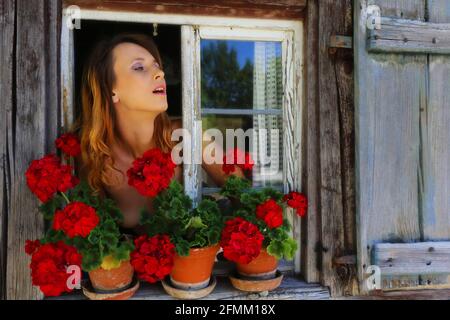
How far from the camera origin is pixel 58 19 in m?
1.87

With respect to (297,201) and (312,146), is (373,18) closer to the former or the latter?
(312,146)

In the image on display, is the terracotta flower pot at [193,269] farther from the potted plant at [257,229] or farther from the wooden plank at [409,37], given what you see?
the wooden plank at [409,37]

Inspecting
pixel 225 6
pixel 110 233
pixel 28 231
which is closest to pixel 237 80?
pixel 225 6

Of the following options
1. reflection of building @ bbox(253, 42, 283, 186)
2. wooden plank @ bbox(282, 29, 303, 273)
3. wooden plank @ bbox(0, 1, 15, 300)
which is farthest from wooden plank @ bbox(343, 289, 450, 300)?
wooden plank @ bbox(0, 1, 15, 300)

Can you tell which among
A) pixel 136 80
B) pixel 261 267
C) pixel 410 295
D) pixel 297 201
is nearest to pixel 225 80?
pixel 136 80

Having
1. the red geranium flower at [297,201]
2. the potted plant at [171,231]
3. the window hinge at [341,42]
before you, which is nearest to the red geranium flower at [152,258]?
the potted plant at [171,231]

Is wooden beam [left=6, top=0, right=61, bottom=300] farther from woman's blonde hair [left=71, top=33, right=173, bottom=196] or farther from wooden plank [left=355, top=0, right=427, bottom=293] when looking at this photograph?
wooden plank [left=355, top=0, right=427, bottom=293]

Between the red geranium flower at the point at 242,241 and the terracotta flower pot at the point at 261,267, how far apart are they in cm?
16

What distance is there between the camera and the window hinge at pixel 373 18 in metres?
1.95

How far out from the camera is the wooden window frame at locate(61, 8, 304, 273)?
193 cm

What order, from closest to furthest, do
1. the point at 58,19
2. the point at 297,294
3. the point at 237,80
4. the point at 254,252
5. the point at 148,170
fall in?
1. the point at 148,170
2. the point at 254,252
3. the point at 58,19
4. the point at 297,294
5. the point at 237,80

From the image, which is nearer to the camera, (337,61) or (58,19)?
(58,19)

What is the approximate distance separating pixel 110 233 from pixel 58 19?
1038 millimetres

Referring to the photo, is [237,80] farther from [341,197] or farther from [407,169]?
[407,169]
